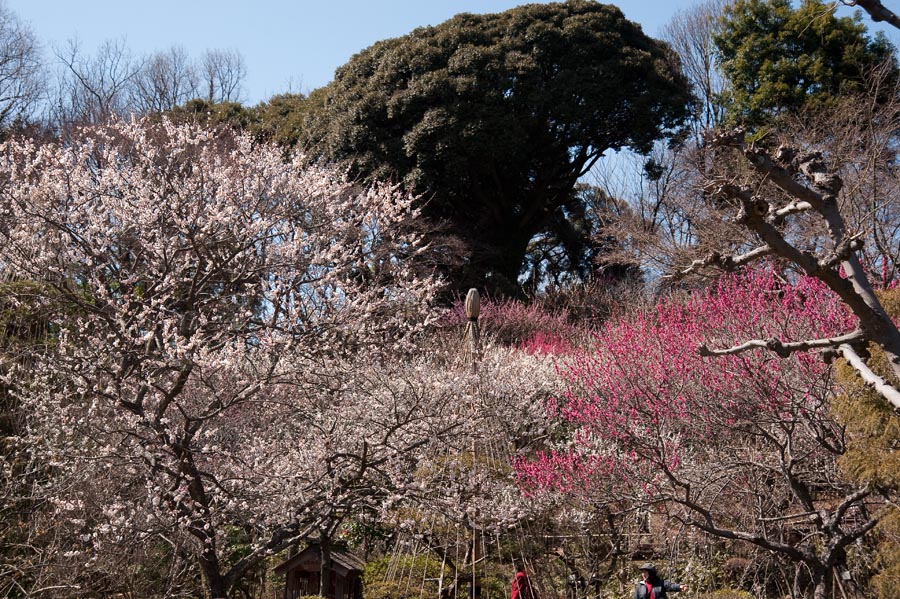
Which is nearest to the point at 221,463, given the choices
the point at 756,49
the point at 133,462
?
the point at 133,462

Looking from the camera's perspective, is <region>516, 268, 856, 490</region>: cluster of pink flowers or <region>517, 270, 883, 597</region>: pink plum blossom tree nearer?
<region>517, 270, 883, 597</region>: pink plum blossom tree

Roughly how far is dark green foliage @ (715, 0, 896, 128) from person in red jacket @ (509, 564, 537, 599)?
35.9 ft

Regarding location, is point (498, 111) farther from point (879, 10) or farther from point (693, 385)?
point (879, 10)

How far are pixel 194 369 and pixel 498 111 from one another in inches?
400

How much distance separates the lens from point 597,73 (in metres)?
15.0

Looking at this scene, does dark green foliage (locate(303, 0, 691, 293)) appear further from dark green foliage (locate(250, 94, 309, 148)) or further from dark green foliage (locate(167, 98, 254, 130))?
dark green foliage (locate(167, 98, 254, 130))

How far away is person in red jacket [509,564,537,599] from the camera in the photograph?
5.30 m

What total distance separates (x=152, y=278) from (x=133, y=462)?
4.42 ft

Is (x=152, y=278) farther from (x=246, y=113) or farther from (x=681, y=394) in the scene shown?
(x=246, y=113)

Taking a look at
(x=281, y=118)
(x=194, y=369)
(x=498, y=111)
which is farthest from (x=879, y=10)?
(x=281, y=118)

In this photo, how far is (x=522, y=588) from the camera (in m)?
5.47

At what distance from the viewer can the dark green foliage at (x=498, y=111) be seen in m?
14.5

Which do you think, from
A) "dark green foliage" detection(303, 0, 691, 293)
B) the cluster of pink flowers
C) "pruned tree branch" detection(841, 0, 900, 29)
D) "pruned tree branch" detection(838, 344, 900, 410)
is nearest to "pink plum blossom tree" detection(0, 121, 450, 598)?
the cluster of pink flowers

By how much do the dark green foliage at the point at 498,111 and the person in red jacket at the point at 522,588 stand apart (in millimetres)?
9067
